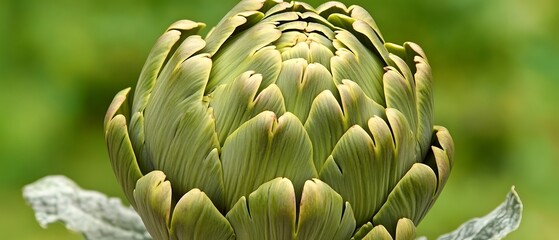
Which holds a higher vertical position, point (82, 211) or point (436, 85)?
point (82, 211)

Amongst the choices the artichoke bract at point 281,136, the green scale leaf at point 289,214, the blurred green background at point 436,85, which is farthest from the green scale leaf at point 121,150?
the blurred green background at point 436,85

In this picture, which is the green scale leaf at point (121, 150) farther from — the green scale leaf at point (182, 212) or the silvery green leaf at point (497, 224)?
the silvery green leaf at point (497, 224)

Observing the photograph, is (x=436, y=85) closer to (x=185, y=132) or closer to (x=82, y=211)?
(x=82, y=211)

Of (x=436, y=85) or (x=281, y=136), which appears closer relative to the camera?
(x=281, y=136)

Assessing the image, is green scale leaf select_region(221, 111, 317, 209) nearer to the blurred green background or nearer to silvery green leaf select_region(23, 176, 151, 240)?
silvery green leaf select_region(23, 176, 151, 240)

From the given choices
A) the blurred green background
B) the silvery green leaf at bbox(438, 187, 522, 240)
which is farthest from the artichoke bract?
the blurred green background

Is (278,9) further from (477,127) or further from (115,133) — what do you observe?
(477,127)

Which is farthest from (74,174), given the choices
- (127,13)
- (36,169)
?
(127,13)

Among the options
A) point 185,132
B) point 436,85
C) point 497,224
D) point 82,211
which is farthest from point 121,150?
point 436,85
